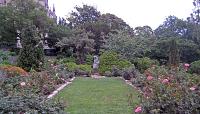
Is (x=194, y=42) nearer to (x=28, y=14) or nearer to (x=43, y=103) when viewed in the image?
(x=28, y=14)

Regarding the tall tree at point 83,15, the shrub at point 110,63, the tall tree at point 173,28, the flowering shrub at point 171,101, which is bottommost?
the flowering shrub at point 171,101

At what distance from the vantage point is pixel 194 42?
37.8 meters

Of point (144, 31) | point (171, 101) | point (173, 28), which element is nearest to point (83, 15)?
point (144, 31)

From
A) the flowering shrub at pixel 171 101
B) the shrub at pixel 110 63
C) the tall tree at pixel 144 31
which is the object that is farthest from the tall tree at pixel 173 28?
the flowering shrub at pixel 171 101

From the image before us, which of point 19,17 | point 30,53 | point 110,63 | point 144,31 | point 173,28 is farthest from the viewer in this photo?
point 144,31

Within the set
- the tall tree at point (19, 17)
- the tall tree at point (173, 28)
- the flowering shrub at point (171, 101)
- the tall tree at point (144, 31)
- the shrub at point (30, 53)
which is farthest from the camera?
the tall tree at point (144, 31)

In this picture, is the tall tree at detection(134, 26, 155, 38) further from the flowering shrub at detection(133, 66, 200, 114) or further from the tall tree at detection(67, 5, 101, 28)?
the flowering shrub at detection(133, 66, 200, 114)

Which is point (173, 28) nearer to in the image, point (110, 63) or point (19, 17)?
point (110, 63)

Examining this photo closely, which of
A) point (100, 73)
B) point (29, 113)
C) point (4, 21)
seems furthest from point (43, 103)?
point (4, 21)

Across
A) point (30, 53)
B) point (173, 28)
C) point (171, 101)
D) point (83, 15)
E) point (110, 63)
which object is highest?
point (83, 15)

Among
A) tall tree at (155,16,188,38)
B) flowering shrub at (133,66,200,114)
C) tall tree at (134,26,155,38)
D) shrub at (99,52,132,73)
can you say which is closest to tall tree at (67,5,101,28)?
tall tree at (134,26,155,38)

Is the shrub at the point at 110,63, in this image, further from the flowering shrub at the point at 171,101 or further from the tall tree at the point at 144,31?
the flowering shrub at the point at 171,101

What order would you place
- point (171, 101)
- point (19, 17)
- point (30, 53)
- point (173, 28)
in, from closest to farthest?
point (171, 101), point (30, 53), point (173, 28), point (19, 17)

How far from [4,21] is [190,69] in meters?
22.4
